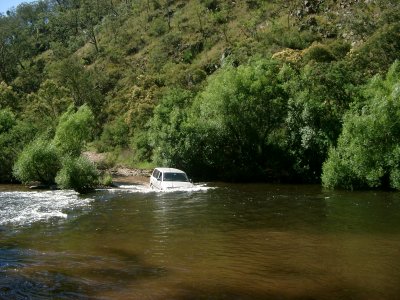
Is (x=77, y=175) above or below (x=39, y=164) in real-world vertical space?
below

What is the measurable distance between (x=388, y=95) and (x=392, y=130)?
3.89 m

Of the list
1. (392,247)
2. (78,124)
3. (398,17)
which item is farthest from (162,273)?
(398,17)

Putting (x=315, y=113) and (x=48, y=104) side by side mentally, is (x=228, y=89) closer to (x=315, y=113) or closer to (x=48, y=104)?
(x=315, y=113)

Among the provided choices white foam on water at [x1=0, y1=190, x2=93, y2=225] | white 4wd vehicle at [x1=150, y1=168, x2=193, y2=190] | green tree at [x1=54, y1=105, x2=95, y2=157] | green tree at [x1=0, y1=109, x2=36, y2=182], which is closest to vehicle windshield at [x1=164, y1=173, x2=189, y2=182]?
white 4wd vehicle at [x1=150, y1=168, x2=193, y2=190]

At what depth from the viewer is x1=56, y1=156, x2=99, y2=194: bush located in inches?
1415

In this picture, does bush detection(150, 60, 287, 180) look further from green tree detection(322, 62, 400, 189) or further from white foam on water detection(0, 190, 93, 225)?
white foam on water detection(0, 190, 93, 225)

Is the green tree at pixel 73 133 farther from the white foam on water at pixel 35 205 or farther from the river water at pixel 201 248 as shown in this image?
the river water at pixel 201 248

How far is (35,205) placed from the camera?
2914cm

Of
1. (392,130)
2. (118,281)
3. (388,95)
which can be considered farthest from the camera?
(388,95)

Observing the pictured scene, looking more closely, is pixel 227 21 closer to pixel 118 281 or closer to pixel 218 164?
pixel 218 164

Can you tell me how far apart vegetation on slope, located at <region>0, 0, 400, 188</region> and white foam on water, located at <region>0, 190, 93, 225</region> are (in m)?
10.6

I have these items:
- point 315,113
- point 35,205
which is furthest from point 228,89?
point 35,205

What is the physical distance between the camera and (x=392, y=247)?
17.6 m

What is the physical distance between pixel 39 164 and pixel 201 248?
25.6 m
